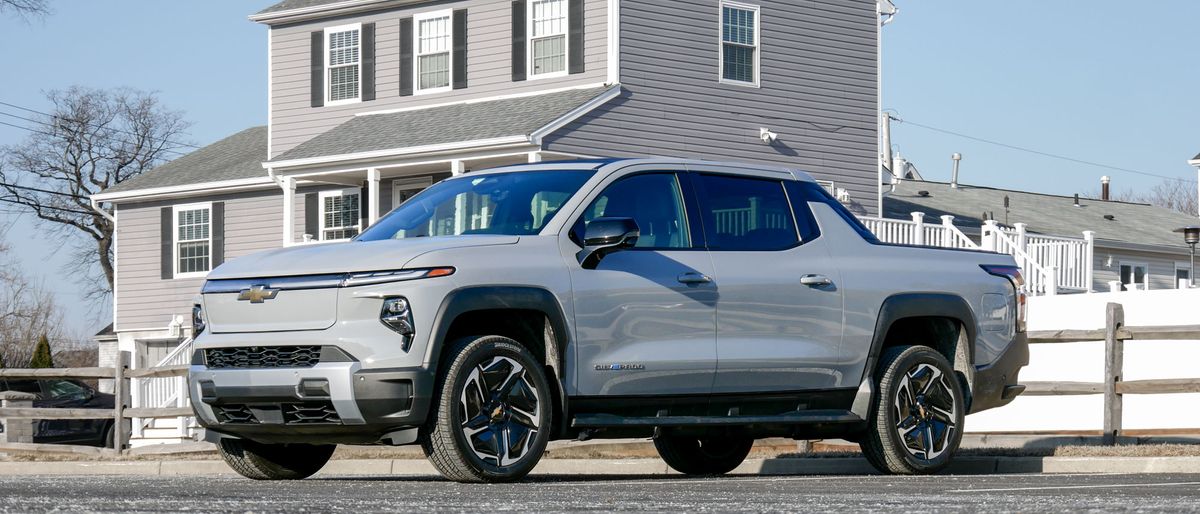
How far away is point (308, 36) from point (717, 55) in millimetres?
8146

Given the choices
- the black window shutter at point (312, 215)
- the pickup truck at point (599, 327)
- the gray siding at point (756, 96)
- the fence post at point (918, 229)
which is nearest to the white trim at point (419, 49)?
the black window shutter at point (312, 215)

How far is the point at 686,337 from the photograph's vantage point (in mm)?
9352

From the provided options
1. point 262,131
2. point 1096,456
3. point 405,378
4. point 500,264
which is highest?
point 262,131

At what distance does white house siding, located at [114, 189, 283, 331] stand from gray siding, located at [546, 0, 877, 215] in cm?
906

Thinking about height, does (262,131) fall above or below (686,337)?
above

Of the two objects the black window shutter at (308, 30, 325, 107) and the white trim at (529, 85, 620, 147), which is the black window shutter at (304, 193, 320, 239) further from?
the white trim at (529, 85, 620, 147)

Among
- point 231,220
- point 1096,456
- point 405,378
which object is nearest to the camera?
point 405,378

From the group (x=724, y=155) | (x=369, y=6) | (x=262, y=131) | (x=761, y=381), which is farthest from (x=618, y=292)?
(x=262, y=131)

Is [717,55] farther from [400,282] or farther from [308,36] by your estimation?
[400,282]

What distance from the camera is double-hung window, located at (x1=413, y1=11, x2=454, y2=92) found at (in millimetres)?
30859

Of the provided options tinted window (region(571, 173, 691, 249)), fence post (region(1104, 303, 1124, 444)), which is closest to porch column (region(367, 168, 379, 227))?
fence post (region(1104, 303, 1124, 444))

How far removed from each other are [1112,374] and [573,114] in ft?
49.7

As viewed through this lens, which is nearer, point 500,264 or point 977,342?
point 500,264

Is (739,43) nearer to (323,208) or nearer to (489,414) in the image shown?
(323,208)
